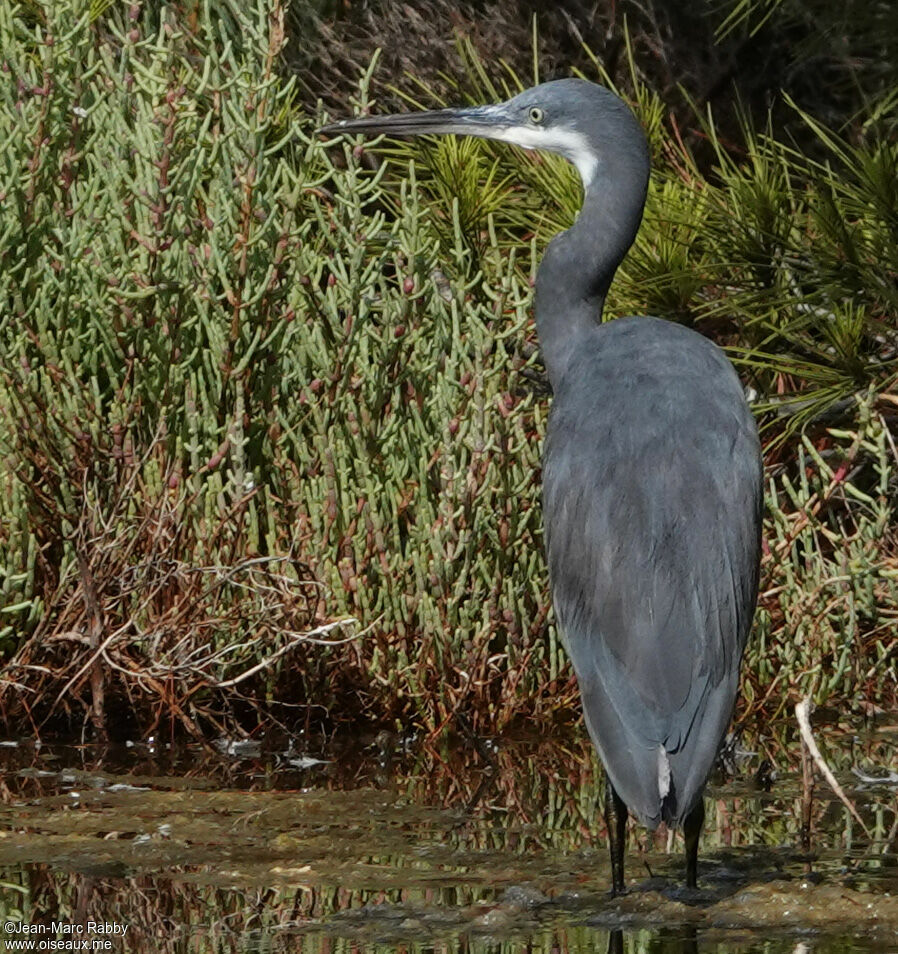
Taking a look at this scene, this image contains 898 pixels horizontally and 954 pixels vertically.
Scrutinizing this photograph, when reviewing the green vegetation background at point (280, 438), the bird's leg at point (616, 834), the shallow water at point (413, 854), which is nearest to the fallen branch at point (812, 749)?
the shallow water at point (413, 854)

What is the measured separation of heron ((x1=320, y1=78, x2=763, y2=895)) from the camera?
12.3ft

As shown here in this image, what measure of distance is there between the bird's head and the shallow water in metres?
1.51

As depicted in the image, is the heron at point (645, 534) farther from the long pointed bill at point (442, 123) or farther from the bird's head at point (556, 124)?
the long pointed bill at point (442, 123)

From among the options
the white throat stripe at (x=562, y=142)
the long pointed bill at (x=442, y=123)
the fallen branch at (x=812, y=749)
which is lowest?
the fallen branch at (x=812, y=749)

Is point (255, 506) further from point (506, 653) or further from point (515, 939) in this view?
point (515, 939)

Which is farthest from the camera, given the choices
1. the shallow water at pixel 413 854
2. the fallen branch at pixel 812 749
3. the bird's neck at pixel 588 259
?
the bird's neck at pixel 588 259

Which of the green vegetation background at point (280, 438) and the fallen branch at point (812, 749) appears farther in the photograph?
the green vegetation background at point (280, 438)

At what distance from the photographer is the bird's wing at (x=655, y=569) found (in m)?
3.72

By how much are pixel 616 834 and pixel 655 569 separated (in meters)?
0.53

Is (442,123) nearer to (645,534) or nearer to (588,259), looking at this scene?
(588,259)

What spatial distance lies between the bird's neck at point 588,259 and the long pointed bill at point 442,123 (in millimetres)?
384

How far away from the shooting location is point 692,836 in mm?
3803

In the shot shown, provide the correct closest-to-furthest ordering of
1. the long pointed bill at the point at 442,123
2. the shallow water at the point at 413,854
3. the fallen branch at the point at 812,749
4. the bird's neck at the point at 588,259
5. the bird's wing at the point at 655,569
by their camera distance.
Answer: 1. the shallow water at the point at 413,854
2. the bird's wing at the point at 655,569
3. the fallen branch at the point at 812,749
4. the bird's neck at the point at 588,259
5. the long pointed bill at the point at 442,123

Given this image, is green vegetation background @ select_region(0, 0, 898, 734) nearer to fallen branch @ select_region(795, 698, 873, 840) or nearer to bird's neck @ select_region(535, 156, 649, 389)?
bird's neck @ select_region(535, 156, 649, 389)
